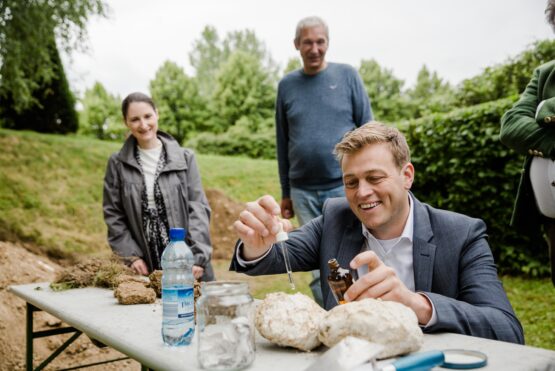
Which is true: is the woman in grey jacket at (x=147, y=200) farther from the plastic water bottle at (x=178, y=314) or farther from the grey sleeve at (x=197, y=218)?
the plastic water bottle at (x=178, y=314)

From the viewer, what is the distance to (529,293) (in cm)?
576

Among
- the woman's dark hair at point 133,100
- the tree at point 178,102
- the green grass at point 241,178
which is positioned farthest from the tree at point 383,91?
the woman's dark hair at point 133,100

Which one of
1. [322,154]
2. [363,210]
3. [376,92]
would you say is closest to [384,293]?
[363,210]

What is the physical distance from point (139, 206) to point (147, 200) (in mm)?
77

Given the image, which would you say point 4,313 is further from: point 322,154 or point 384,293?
point 384,293

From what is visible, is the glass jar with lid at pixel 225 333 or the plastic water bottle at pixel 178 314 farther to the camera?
the plastic water bottle at pixel 178 314

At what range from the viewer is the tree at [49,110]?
13216 millimetres

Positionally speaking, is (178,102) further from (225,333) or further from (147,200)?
(225,333)

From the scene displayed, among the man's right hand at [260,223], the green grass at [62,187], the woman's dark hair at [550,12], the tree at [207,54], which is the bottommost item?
the green grass at [62,187]

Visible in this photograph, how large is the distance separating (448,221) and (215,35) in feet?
143

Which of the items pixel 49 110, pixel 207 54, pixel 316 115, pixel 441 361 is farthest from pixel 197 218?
pixel 207 54

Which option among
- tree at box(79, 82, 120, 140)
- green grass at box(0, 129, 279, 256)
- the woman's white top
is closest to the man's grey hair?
the woman's white top

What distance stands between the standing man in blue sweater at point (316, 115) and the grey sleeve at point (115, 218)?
1.44 m

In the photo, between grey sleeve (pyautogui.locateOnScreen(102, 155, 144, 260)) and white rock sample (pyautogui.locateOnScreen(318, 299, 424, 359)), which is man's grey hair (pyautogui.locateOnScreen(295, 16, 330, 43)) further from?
white rock sample (pyautogui.locateOnScreen(318, 299, 424, 359))
